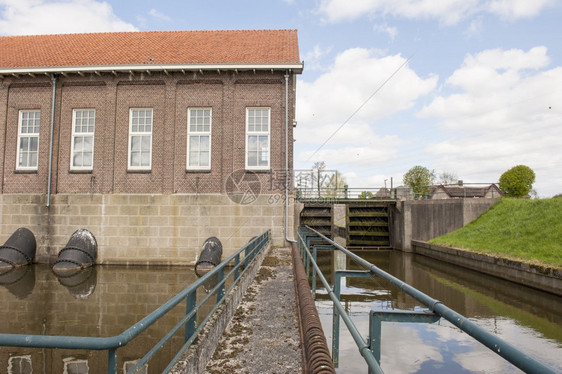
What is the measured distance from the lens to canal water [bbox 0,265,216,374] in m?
5.31

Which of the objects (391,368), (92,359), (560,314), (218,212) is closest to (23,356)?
(92,359)

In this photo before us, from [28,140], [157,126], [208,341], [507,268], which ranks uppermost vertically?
[157,126]

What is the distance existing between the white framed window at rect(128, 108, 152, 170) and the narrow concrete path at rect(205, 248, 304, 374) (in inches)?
366

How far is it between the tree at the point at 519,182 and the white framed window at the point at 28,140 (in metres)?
34.5

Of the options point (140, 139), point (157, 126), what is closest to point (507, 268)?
point (157, 126)

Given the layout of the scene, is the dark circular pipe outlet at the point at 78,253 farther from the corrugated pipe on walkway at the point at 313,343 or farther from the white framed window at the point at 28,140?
the corrugated pipe on walkway at the point at 313,343

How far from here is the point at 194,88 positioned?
1470 cm

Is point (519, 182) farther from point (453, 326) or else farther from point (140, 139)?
point (140, 139)

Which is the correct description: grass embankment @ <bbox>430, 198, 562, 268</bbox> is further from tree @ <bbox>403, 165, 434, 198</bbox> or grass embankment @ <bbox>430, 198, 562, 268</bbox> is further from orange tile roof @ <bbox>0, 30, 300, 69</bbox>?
tree @ <bbox>403, 165, 434, 198</bbox>

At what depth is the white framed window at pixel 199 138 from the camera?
14.6 meters

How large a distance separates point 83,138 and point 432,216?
18711mm

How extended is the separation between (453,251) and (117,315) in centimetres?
1453

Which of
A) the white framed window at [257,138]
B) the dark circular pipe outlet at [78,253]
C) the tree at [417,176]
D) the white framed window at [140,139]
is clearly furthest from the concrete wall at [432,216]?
the tree at [417,176]

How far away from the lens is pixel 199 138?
48.1ft
